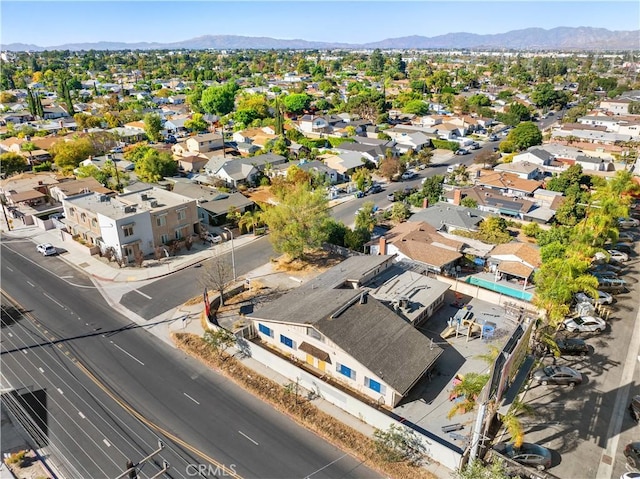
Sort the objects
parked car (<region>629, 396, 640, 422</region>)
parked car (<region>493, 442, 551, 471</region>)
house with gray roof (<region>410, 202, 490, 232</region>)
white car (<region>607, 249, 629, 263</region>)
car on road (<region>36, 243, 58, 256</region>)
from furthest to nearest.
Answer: house with gray roof (<region>410, 202, 490, 232</region>) → car on road (<region>36, 243, 58, 256</region>) → white car (<region>607, 249, 629, 263</region>) → parked car (<region>629, 396, 640, 422</region>) → parked car (<region>493, 442, 551, 471</region>)

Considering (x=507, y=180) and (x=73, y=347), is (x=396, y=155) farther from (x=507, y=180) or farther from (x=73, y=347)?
(x=73, y=347)

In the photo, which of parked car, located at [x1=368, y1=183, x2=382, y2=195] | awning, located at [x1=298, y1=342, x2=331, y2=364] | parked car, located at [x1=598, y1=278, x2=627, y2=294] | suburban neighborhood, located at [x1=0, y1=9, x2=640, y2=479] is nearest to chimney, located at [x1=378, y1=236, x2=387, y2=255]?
suburban neighborhood, located at [x1=0, y1=9, x2=640, y2=479]

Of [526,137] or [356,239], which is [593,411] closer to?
[356,239]

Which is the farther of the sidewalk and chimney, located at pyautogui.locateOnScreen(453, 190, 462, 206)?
chimney, located at pyautogui.locateOnScreen(453, 190, 462, 206)

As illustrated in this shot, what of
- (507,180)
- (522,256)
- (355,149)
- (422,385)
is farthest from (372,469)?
(355,149)

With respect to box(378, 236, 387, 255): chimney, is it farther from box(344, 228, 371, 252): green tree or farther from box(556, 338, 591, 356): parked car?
box(556, 338, 591, 356): parked car

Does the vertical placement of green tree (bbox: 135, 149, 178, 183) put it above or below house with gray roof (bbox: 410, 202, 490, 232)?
above

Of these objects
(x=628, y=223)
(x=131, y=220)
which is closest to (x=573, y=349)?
(x=628, y=223)
